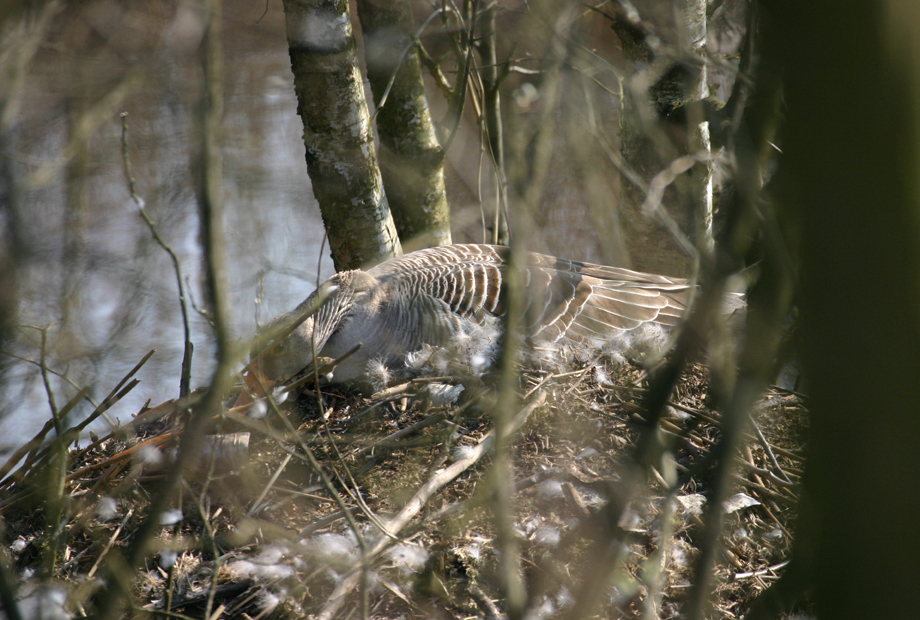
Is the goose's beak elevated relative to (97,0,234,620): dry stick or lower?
lower

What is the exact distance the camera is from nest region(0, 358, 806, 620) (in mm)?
2154

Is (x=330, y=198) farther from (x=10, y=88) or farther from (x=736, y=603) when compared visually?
(x=736, y=603)

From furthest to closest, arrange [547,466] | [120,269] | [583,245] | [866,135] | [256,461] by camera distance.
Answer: [583,245]
[256,461]
[547,466]
[120,269]
[866,135]

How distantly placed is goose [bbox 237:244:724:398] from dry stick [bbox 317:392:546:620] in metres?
0.91

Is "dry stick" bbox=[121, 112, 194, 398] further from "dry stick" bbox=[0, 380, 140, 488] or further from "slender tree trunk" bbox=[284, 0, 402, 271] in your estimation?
"slender tree trunk" bbox=[284, 0, 402, 271]

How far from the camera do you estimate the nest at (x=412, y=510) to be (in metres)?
2.15

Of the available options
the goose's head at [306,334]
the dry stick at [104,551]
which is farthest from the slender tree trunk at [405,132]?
the dry stick at [104,551]

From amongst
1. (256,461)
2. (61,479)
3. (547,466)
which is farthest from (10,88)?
(547,466)

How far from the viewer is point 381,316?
13.1ft

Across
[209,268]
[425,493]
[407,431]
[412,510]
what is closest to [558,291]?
[407,431]

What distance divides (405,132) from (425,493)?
2.82 m

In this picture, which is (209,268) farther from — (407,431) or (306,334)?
(306,334)

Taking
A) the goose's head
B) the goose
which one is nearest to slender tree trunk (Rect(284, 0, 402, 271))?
the goose

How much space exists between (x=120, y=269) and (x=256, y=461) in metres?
1.13
